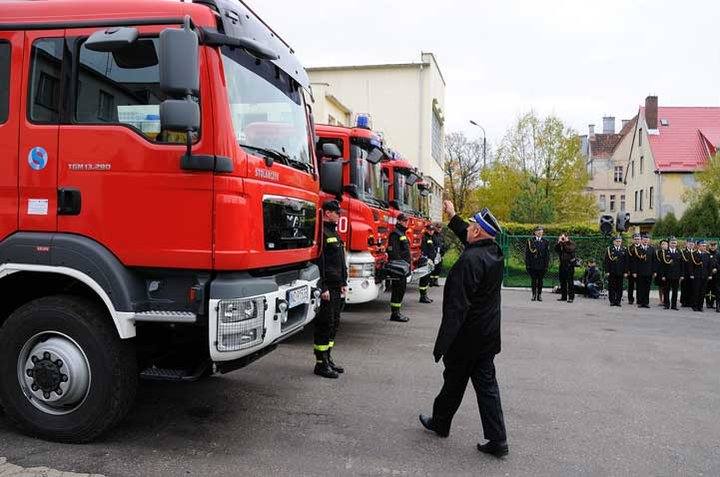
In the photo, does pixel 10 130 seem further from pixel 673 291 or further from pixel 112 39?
pixel 673 291

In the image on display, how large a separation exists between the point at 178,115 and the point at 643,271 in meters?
13.7

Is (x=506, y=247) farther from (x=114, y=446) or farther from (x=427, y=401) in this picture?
(x=114, y=446)

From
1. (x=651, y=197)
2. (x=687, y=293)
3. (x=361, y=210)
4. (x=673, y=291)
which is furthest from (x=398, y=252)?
(x=651, y=197)

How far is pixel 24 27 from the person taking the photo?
412 centimetres

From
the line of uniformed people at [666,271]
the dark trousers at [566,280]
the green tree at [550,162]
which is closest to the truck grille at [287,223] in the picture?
the dark trousers at [566,280]

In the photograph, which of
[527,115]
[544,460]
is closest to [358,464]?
[544,460]

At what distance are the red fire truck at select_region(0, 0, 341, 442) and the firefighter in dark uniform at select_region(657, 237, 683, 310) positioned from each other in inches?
508

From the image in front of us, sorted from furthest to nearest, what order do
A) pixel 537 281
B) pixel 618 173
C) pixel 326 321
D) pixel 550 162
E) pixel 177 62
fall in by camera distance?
pixel 618 173
pixel 550 162
pixel 537 281
pixel 326 321
pixel 177 62

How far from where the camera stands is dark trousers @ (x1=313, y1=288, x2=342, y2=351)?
20.0ft

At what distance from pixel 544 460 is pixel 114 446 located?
3173mm

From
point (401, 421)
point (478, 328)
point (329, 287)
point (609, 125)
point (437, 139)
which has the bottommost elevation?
point (401, 421)

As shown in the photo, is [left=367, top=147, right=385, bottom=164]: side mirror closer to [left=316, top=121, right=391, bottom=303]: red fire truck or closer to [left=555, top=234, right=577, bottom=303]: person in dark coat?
[left=316, top=121, right=391, bottom=303]: red fire truck

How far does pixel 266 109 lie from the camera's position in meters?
4.54

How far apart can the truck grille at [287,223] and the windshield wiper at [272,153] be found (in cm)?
33
